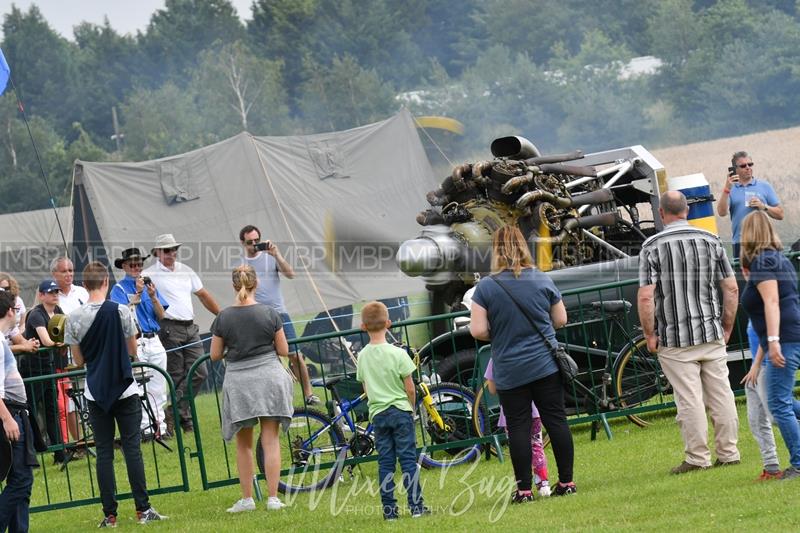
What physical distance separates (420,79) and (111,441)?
48.3m

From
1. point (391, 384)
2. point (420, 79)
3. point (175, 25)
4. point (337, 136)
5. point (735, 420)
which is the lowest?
point (735, 420)

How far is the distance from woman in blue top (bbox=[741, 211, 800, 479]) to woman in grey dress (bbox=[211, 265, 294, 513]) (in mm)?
2728

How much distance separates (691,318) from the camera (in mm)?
6969

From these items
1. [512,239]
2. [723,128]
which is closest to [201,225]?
[512,239]

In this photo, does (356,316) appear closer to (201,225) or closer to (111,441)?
(201,225)

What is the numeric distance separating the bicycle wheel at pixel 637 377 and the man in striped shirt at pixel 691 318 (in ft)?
5.60

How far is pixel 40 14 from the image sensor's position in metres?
80.8

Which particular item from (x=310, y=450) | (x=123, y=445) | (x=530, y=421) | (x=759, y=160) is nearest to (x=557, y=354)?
(x=530, y=421)

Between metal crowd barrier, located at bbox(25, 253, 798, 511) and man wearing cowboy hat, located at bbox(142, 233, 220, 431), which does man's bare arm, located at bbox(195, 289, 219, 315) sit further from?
metal crowd barrier, located at bbox(25, 253, 798, 511)

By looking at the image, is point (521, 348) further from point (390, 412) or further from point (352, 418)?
point (352, 418)

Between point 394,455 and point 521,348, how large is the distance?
0.92 metres

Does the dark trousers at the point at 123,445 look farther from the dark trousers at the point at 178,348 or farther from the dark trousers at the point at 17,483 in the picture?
the dark trousers at the point at 178,348

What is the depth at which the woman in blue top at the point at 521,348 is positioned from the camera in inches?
262

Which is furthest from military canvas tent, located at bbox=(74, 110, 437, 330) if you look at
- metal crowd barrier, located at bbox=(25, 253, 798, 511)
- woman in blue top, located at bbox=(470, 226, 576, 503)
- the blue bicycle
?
woman in blue top, located at bbox=(470, 226, 576, 503)
